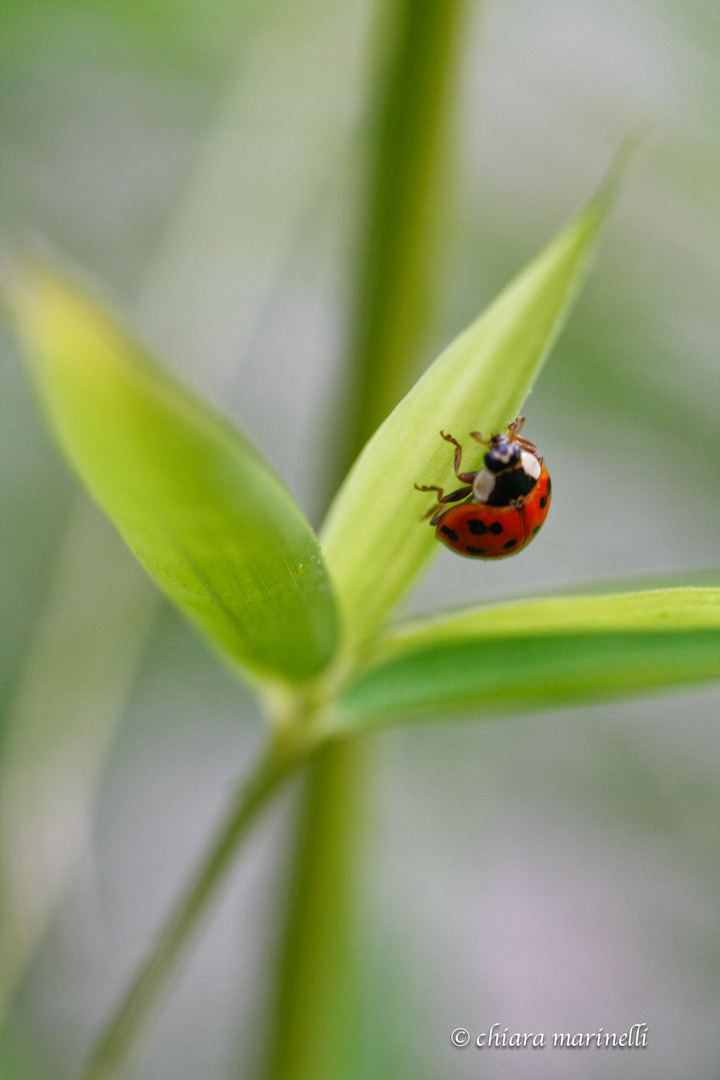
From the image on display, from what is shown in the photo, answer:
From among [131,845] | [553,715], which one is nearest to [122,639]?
[131,845]

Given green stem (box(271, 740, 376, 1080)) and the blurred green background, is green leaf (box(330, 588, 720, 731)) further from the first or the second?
the blurred green background

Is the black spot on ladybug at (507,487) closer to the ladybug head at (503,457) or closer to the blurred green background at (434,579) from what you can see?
the ladybug head at (503,457)

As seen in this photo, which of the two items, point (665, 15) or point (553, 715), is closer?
point (665, 15)

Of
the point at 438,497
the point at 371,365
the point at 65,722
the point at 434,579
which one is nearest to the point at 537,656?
the point at 438,497

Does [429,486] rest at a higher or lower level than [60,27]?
lower

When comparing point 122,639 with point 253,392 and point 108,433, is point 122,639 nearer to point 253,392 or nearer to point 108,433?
point 253,392

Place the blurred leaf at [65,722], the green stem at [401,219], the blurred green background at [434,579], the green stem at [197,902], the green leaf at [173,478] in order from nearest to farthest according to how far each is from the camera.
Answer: the green leaf at [173,478]
the green stem at [197,902]
the green stem at [401,219]
the blurred leaf at [65,722]
the blurred green background at [434,579]

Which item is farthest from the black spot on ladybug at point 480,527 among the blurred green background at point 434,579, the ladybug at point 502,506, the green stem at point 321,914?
the blurred green background at point 434,579

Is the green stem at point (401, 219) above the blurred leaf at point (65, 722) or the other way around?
above
